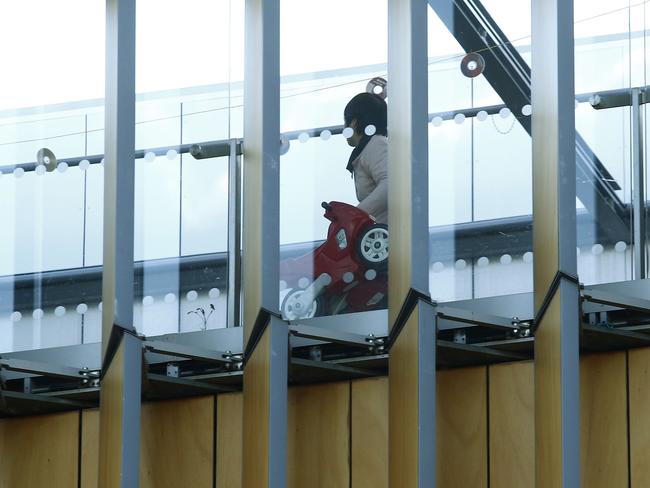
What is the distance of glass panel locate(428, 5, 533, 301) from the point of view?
8.04 metres

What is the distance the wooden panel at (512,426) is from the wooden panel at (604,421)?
0.23 m

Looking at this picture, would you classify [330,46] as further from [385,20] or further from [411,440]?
[411,440]

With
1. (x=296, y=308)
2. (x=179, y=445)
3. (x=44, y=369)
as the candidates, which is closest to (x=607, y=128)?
(x=296, y=308)

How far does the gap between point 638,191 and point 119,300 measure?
2.32m

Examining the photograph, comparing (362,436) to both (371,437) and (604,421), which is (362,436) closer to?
(371,437)

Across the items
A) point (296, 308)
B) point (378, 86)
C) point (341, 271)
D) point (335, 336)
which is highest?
point (378, 86)

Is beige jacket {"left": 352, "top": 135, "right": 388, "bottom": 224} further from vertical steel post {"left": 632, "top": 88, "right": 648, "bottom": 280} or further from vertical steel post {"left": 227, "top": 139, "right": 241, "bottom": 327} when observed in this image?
vertical steel post {"left": 632, "top": 88, "right": 648, "bottom": 280}

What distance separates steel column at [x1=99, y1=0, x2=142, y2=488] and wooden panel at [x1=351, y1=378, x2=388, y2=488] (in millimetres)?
973

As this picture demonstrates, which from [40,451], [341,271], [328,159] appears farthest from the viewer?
[40,451]

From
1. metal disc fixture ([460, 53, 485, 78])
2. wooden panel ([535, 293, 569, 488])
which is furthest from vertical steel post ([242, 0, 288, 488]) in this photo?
wooden panel ([535, 293, 569, 488])

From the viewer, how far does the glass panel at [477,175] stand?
8039mm

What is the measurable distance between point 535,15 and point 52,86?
2.22 metres

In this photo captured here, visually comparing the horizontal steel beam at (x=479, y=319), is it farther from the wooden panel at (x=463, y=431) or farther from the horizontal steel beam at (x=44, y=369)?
the horizontal steel beam at (x=44, y=369)

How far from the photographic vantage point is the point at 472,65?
8.13 m
